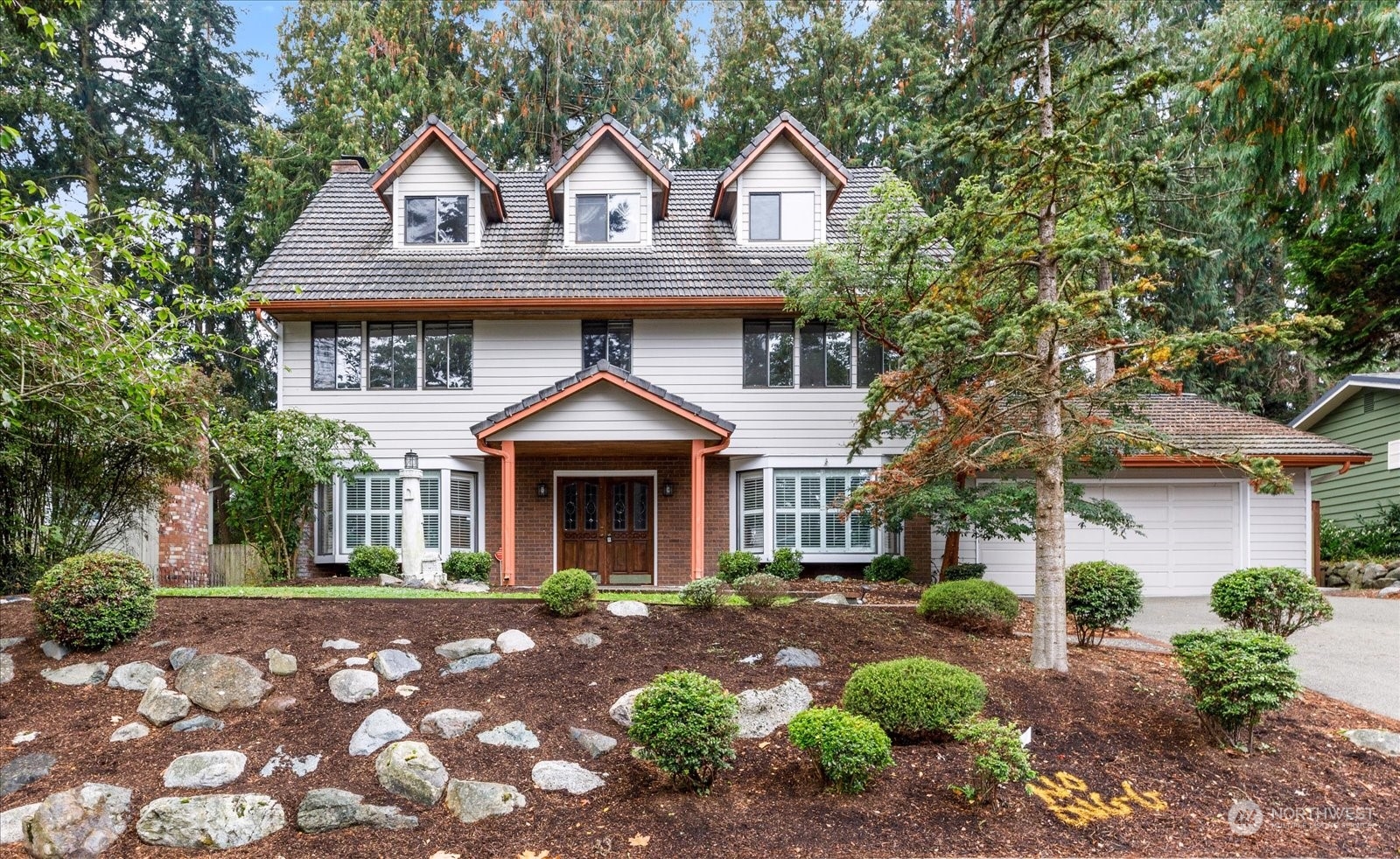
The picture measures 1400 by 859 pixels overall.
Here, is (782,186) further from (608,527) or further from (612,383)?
(608,527)

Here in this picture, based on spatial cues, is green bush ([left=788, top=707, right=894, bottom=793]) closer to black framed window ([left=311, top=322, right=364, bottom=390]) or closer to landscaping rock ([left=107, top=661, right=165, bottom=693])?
landscaping rock ([left=107, top=661, right=165, bottom=693])

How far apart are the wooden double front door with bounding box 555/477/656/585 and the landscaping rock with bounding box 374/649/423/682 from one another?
7.22 metres

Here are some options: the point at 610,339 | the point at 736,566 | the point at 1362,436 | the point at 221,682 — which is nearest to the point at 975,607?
the point at 736,566

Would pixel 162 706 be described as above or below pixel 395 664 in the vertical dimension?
below

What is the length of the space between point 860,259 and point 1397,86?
565 cm

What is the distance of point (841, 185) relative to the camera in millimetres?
14398

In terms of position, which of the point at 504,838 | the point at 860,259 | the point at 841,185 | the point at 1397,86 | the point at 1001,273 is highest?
the point at 841,185

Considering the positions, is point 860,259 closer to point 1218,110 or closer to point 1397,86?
point 1218,110

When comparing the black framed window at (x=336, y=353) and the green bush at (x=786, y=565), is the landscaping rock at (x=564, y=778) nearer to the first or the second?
the green bush at (x=786, y=565)

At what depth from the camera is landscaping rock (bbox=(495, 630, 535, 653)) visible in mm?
7090

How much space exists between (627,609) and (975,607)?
3.29 meters

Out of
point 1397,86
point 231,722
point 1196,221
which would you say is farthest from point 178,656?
point 1196,221

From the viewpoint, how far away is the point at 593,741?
5.75 m

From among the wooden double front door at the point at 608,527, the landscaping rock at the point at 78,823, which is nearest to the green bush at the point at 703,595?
the landscaping rock at the point at 78,823
